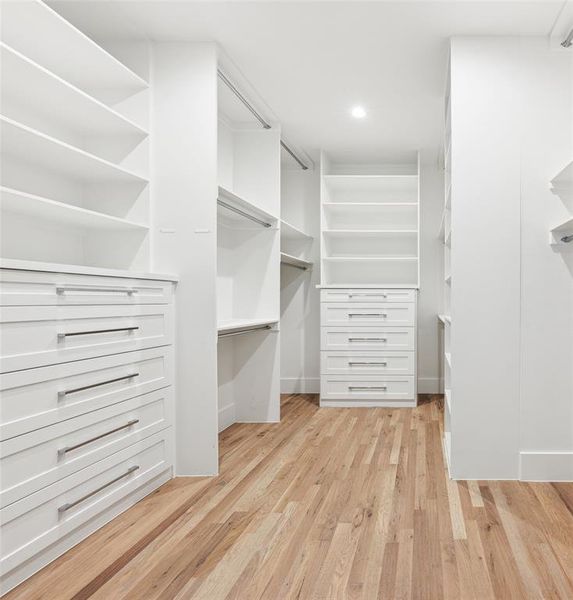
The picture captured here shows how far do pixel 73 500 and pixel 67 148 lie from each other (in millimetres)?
1369

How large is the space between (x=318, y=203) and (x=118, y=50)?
2.91 metres

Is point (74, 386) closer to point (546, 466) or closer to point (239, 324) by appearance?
point (239, 324)

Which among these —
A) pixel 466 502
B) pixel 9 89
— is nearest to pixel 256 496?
pixel 466 502

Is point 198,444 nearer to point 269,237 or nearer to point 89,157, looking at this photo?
point 89,157

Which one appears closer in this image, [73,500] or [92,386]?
[73,500]

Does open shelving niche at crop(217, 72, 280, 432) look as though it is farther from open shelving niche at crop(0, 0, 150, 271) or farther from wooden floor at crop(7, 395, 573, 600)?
open shelving niche at crop(0, 0, 150, 271)

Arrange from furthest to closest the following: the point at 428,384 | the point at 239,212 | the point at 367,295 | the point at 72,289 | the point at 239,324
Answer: the point at 428,384, the point at 367,295, the point at 239,212, the point at 239,324, the point at 72,289

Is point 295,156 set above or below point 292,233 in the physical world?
above

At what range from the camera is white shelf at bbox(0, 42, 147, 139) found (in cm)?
198

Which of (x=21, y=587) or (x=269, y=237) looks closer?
(x=21, y=587)

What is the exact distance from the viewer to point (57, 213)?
226cm

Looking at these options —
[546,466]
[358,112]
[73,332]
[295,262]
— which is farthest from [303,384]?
[73,332]

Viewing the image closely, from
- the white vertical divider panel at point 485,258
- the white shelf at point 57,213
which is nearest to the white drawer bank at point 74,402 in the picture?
the white shelf at point 57,213

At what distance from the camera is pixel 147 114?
2.76 m
